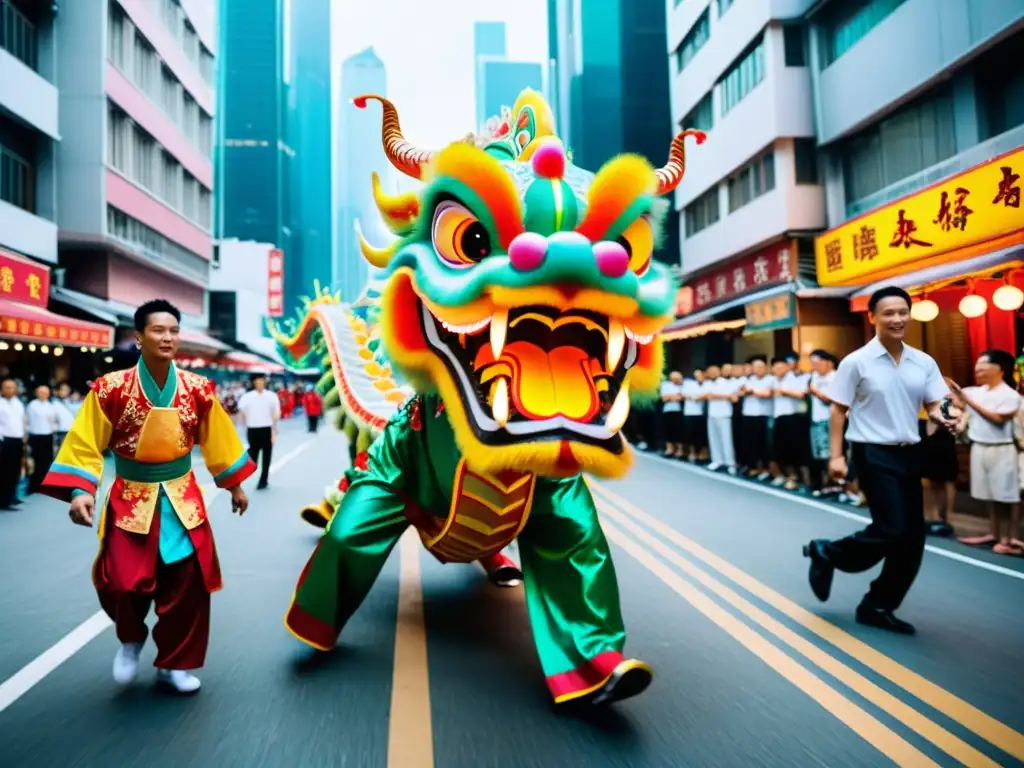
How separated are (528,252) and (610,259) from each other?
Result: 308 mm

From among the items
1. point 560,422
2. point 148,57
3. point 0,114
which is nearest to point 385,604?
point 560,422

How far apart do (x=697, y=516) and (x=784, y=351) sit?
9.93m

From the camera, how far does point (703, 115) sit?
2100 cm

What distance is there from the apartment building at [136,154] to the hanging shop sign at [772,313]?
52.8 ft

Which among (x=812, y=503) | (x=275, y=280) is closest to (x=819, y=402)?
(x=812, y=503)

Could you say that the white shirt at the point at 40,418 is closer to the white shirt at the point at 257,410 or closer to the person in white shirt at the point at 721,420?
the white shirt at the point at 257,410

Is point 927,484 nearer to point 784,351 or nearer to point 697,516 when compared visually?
point 697,516

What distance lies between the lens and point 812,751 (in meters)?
2.66

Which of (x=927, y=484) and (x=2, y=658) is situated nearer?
(x=2, y=658)

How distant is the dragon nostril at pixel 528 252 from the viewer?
2648 mm

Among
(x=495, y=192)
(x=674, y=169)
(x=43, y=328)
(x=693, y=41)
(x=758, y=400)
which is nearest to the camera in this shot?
(x=495, y=192)

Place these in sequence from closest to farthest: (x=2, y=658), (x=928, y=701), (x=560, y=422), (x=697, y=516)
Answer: (x=560, y=422), (x=928, y=701), (x=2, y=658), (x=697, y=516)

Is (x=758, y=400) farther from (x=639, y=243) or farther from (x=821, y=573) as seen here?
(x=639, y=243)

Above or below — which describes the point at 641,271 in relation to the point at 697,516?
above
